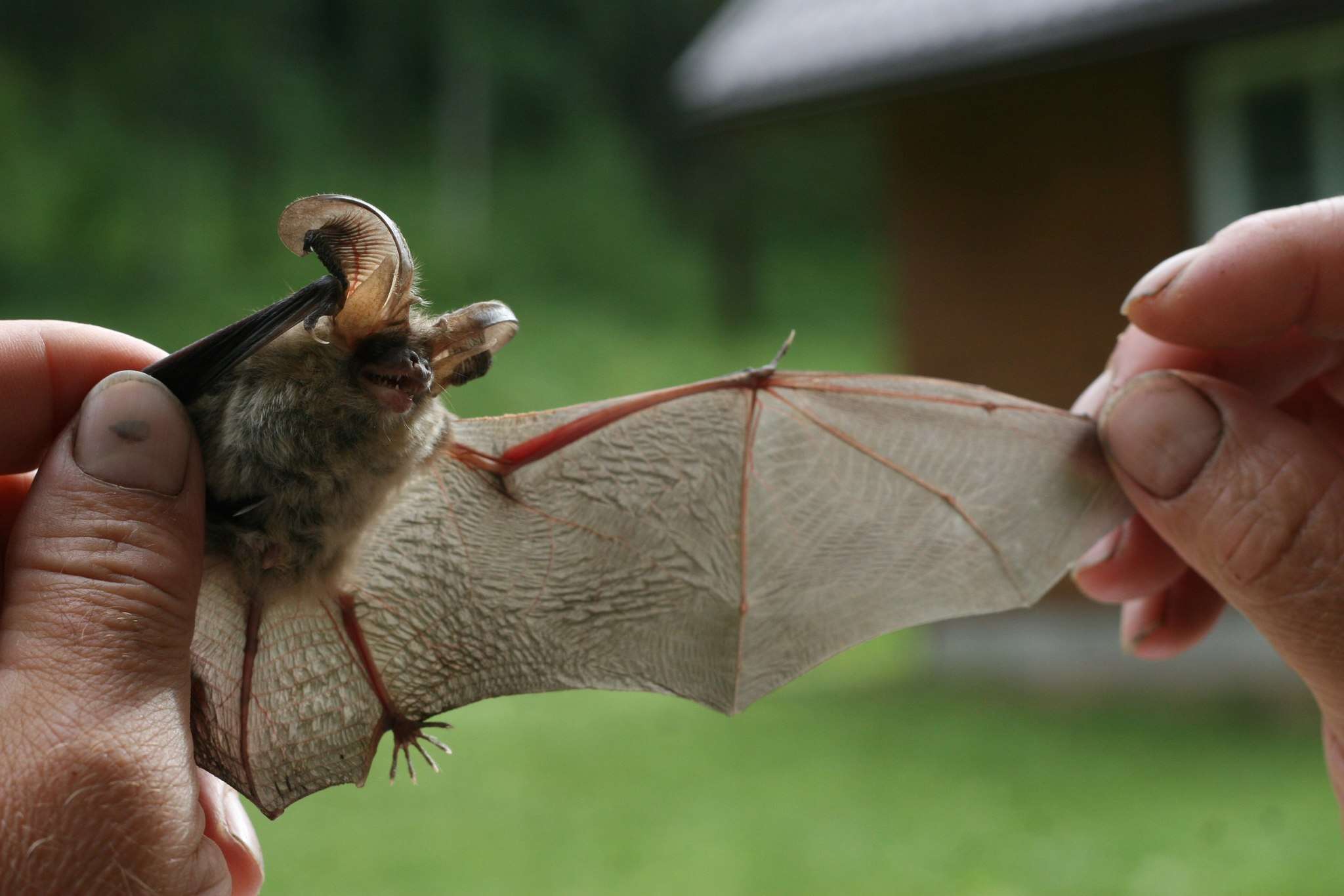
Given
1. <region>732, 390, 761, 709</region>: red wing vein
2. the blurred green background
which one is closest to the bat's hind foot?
<region>732, 390, 761, 709</region>: red wing vein

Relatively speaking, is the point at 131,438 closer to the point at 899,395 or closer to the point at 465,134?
the point at 899,395

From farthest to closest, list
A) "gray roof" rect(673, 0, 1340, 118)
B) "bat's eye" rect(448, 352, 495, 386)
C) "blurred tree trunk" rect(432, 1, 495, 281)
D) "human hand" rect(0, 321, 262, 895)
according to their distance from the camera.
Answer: "blurred tree trunk" rect(432, 1, 495, 281), "gray roof" rect(673, 0, 1340, 118), "bat's eye" rect(448, 352, 495, 386), "human hand" rect(0, 321, 262, 895)

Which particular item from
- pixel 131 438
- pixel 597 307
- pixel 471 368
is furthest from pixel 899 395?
pixel 597 307

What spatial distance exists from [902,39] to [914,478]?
10.2 ft

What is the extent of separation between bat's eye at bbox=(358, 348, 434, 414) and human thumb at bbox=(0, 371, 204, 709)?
15 centimetres

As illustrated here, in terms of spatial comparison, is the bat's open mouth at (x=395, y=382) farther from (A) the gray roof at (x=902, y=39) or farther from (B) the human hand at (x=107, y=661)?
(A) the gray roof at (x=902, y=39)

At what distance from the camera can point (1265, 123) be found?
3641 mm

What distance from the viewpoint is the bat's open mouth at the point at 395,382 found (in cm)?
91

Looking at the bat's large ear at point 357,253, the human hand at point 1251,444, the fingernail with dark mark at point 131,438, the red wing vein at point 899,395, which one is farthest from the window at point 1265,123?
the fingernail with dark mark at point 131,438

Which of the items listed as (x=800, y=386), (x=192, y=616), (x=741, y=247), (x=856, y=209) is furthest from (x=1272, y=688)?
(x=856, y=209)

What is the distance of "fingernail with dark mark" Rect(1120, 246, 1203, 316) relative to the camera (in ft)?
3.58

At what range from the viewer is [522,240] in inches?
360

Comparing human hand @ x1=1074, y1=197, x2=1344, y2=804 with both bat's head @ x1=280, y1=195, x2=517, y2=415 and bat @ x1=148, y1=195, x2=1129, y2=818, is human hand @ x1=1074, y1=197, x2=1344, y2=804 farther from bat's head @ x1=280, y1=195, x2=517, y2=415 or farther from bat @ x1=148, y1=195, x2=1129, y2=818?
bat's head @ x1=280, y1=195, x2=517, y2=415

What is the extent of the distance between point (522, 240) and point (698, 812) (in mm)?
6213
